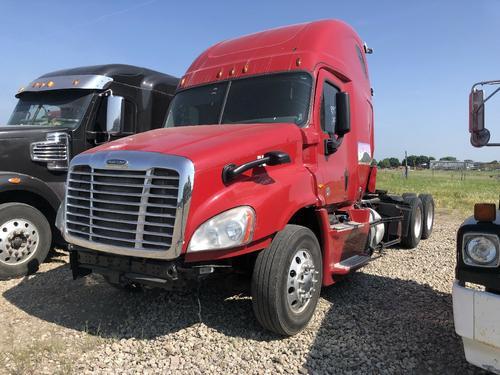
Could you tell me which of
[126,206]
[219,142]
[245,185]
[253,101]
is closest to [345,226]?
[253,101]

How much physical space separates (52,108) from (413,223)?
260 inches

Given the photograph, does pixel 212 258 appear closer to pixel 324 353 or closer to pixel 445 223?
pixel 324 353

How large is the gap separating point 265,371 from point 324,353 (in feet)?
1.90

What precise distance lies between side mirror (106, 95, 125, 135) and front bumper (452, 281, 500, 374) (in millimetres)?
5227

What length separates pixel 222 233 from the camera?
3568mm

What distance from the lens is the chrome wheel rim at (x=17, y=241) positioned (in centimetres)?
587

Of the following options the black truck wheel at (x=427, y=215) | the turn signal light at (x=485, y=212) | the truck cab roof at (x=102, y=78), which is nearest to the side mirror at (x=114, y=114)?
the truck cab roof at (x=102, y=78)

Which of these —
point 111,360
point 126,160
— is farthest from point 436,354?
point 126,160

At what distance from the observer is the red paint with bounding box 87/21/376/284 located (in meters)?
3.71

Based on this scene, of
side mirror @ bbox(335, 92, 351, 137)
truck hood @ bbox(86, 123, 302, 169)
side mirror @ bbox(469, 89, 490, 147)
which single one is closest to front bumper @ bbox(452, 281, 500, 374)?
side mirror @ bbox(469, 89, 490, 147)

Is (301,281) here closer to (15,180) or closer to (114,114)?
(114,114)

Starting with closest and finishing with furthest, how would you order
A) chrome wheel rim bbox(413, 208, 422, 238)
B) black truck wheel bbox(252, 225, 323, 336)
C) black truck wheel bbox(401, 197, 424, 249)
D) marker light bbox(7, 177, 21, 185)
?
black truck wheel bbox(252, 225, 323, 336) < marker light bbox(7, 177, 21, 185) < black truck wheel bbox(401, 197, 424, 249) < chrome wheel rim bbox(413, 208, 422, 238)

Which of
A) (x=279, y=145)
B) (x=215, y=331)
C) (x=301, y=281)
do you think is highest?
(x=279, y=145)

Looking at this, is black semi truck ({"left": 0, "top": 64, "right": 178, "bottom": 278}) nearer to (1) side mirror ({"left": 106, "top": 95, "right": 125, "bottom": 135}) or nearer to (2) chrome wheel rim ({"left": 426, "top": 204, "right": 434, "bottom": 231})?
(1) side mirror ({"left": 106, "top": 95, "right": 125, "bottom": 135})
